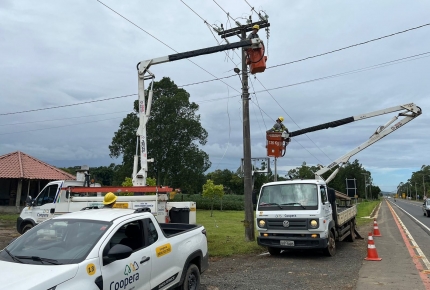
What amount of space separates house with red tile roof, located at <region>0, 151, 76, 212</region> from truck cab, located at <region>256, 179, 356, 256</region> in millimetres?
22830

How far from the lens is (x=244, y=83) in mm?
13664

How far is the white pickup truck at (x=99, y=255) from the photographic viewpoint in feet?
12.4

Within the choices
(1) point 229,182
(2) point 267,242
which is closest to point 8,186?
(2) point 267,242

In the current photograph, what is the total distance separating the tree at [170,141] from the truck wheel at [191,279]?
110ft

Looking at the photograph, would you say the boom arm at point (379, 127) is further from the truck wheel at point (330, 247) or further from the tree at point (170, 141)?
the tree at point (170, 141)

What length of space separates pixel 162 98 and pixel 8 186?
54.7 feet

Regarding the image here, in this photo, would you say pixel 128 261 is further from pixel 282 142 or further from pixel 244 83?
pixel 282 142

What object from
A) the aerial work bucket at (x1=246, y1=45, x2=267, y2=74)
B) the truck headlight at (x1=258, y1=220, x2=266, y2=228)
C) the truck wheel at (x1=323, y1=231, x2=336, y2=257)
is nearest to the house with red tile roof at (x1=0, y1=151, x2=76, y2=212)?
the aerial work bucket at (x1=246, y1=45, x2=267, y2=74)

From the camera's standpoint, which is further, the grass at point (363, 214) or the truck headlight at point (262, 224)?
the grass at point (363, 214)

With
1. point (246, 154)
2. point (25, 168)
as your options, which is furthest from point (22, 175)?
point (246, 154)

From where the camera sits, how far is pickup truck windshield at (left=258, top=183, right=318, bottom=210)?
34.9ft

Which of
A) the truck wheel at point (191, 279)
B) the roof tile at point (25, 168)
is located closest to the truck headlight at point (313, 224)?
the truck wheel at point (191, 279)

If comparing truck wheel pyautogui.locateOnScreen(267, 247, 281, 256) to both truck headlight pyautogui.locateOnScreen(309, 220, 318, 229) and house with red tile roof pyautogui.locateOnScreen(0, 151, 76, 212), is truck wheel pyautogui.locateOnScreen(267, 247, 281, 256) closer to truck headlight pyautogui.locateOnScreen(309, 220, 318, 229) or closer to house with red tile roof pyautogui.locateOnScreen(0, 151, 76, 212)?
truck headlight pyautogui.locateOnScreen(309, 220, 318, 229)

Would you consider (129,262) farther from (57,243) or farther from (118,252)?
(57,243)
